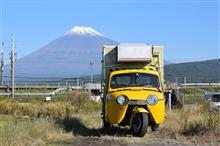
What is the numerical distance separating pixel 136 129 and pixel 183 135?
1.49m

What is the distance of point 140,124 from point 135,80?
72.8 inches

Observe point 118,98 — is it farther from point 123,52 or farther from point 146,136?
point 123,52

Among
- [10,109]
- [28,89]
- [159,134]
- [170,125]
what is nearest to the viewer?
[159,134]

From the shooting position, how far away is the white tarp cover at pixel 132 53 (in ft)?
60.4

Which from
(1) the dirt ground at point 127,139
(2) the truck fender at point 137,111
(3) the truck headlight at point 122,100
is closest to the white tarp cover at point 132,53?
(1) the dirt ground at point 127,139

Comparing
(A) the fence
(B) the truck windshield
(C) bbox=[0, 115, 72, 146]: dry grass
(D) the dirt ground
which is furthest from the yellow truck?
(A) the fence

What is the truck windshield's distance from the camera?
17.0m

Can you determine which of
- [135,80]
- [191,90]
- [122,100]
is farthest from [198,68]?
[122,100]

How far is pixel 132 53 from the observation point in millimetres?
18453

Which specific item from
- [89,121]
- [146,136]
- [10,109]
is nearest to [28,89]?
[10,109]

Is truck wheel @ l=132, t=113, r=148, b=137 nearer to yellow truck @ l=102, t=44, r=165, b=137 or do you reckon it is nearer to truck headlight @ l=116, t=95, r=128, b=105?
yellow truck @ l=102, t=44, r=165, b=137

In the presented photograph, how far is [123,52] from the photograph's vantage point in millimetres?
18516

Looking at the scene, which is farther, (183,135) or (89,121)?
(89,121)

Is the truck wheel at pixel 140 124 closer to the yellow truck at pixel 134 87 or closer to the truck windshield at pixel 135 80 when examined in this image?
the yellow truck at pixel 134 87
